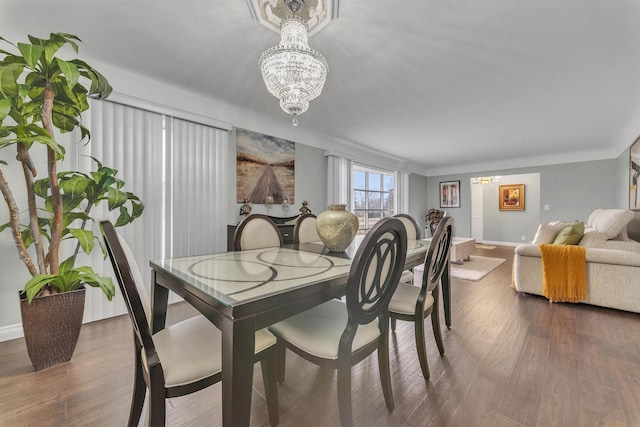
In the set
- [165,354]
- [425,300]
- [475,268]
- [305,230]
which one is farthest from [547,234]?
[165,354]

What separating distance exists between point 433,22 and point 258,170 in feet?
8.33

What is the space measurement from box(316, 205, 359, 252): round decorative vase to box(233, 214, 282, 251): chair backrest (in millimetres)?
580

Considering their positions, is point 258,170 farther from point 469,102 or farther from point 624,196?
point 624,196

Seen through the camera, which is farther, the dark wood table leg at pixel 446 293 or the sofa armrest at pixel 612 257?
the sofa armrest at pixel 612 257

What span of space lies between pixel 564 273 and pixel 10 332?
5026 mm

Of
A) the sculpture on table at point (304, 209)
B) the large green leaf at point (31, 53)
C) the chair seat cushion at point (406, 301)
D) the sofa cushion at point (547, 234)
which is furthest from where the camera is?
the sculpture on table at point (304, 209)

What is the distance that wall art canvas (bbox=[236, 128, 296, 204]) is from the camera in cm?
346

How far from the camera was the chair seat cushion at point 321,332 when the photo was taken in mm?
1135

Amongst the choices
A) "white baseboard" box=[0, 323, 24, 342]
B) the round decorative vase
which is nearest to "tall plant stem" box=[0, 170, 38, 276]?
"white baseboard" box=[0, 323, 24, 342]

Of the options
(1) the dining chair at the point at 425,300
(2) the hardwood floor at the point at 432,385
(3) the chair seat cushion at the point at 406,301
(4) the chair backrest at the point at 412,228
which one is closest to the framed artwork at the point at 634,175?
(2) the hardwood floor at the point at 432,385

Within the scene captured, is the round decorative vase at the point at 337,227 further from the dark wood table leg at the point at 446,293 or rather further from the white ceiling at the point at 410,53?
the white ceiling at the point at 410,53

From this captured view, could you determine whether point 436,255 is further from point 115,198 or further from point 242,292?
point 115,198

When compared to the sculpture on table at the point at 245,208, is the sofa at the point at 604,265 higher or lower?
lower

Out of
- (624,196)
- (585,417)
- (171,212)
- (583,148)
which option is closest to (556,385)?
(585,417)
